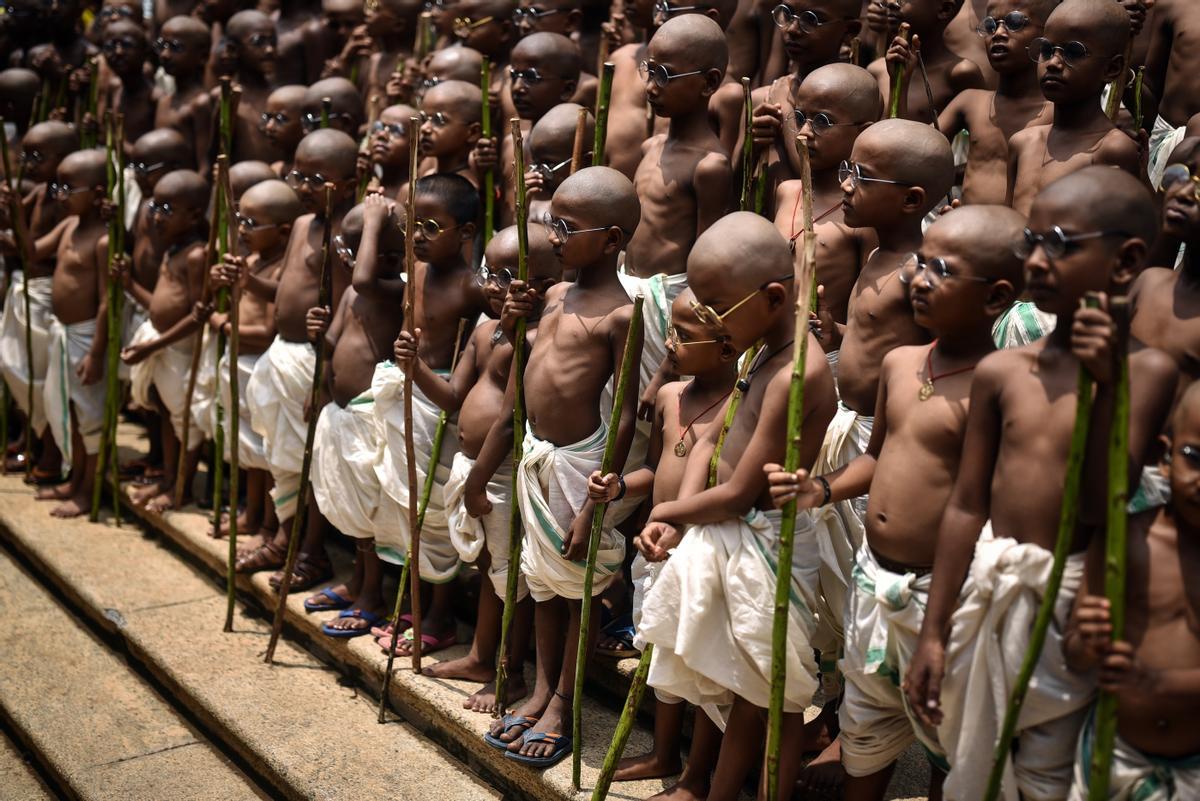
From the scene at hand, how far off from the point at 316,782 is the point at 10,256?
570cm

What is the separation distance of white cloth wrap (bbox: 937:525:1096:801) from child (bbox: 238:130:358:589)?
13.3 feet

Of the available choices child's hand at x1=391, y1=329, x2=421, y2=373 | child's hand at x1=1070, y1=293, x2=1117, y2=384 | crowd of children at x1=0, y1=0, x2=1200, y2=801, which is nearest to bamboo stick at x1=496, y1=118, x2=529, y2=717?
crowd of children at x1=0, y1=0, x2=1200, y2=801

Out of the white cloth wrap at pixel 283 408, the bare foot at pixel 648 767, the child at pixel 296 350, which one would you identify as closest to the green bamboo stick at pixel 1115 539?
the bare foot at pixel 648 767

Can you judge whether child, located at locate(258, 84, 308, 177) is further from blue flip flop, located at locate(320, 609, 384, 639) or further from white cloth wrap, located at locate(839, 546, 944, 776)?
white cloth wrap, located at locate(839, 546, 944, 776)

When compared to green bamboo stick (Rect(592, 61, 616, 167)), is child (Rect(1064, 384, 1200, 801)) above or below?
below

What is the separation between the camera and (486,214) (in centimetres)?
594

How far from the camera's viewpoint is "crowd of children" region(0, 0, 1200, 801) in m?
3.20

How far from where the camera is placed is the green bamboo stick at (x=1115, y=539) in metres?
2.87

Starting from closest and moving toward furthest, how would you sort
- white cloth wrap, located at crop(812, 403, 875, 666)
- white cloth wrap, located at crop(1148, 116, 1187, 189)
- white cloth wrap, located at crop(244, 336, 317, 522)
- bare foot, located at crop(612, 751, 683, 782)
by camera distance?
white cloth wrap, located at crop(812, 403, 875, 666) → bare foot, located at crop(612, 751, 683, 782) → white cloth wrap, located at crop(1148, 116, 1187, 189) → white cloth wrap, located at crop(244, 336, 317, 522)

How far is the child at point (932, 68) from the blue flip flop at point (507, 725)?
3070mm

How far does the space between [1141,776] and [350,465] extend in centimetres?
389

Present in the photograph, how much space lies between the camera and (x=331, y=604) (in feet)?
20.5

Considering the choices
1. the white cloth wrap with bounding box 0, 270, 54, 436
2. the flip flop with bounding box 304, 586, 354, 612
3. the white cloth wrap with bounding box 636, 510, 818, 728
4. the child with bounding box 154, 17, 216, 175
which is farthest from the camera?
the child with bounding box 154, 17, 216, 175

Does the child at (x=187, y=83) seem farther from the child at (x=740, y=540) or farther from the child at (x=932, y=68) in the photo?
the child at (x=740, y=540)
